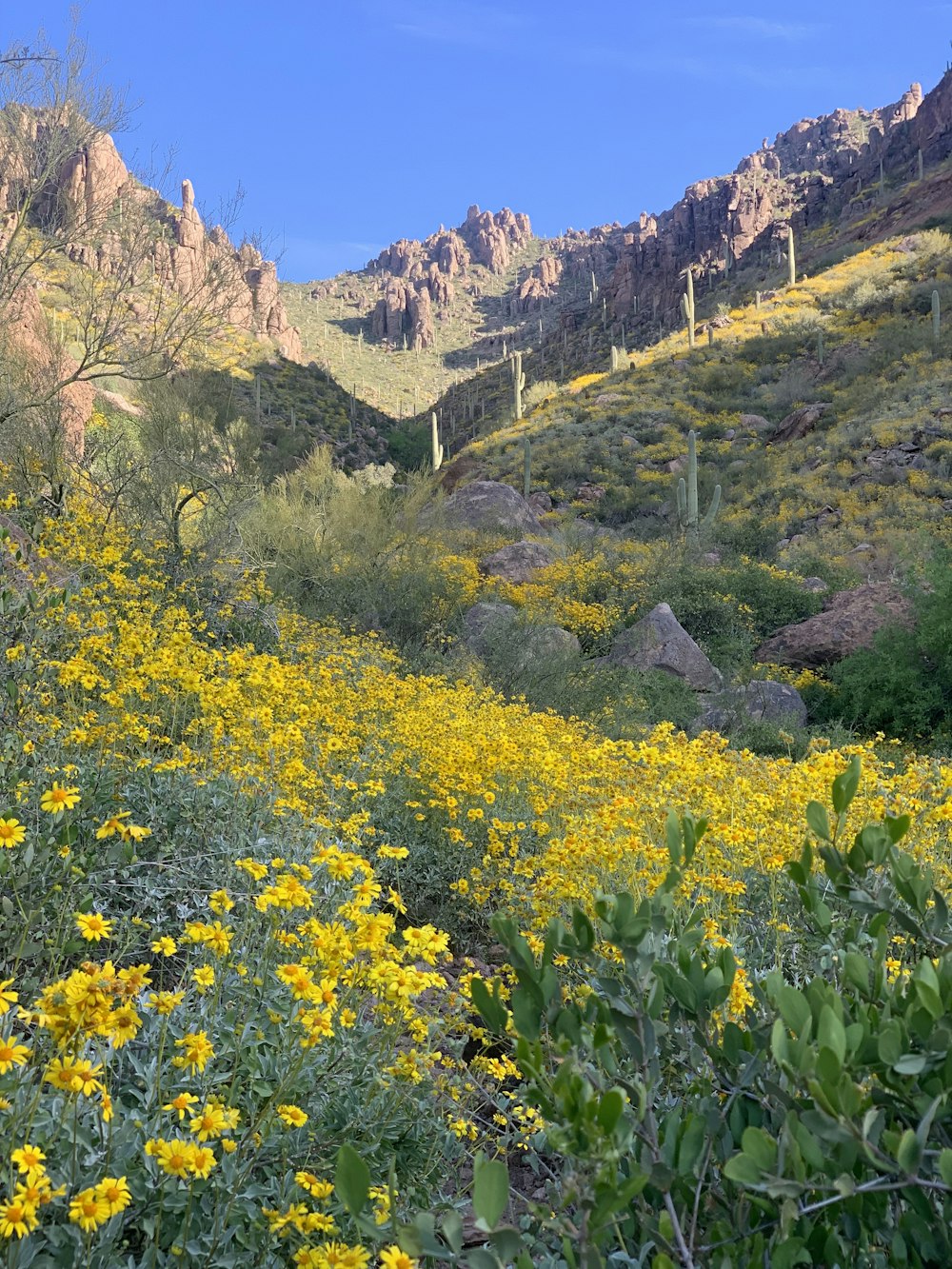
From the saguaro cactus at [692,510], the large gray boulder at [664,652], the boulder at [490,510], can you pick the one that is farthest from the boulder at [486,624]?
the boulder at [490,510]

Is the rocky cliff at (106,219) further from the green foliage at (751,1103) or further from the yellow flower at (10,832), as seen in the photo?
the green foliage at (751,1103)

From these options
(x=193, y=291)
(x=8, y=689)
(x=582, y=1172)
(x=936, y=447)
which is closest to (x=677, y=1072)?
(x=582, y=1172)

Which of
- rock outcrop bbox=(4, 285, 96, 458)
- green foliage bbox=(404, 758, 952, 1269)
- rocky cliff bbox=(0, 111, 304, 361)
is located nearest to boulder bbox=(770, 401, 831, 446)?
rocky cliff bbox=(0, 111, 304, 361)

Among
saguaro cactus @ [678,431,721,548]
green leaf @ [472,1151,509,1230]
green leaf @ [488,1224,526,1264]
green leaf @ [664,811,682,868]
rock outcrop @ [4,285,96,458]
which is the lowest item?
green leaf @ [488,1224,526,1264]

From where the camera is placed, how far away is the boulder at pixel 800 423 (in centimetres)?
2264

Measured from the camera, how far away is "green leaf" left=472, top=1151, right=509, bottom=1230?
799 millimetres

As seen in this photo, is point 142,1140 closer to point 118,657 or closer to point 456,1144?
point 456,1144

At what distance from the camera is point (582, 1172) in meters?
1.00

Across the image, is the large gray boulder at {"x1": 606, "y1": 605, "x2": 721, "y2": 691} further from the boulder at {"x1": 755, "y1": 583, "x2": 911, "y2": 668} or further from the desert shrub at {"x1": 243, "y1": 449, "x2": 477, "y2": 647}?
the desert shrub at {"x1": 243, "y1": 449, "x2": 477, "y2": 647}

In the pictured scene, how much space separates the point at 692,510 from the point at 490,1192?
1673 cm

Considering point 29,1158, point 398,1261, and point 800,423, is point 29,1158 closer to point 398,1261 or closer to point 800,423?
point 398,1261

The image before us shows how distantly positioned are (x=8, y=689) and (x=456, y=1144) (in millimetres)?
2131

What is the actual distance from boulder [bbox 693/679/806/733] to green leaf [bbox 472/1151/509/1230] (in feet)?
26.3

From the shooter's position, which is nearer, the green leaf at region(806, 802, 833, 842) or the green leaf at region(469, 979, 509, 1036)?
the green leaf at region(469, 979, 509, 1036)
